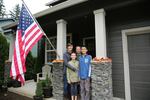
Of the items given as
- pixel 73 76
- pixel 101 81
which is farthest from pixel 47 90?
pixel 101 81

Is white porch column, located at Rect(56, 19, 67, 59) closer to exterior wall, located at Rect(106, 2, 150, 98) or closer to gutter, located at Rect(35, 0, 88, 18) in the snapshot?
gutter, located at Rect(35, 0, 88, 18)

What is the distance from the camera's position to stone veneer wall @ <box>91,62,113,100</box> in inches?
141

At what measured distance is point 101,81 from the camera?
3631 mm

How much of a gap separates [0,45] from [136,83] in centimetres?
673

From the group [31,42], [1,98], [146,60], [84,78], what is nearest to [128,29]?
[146,60]

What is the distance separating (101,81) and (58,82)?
151 centimetres

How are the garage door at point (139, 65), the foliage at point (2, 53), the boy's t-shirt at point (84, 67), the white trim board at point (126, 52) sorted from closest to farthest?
the boy's t-shirt at point (84, 67) → the garage door at point (139, 65) → the white trim board at point (126, 52) → the foliage at point (2, 53)

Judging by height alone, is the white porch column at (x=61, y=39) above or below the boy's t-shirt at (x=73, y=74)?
above

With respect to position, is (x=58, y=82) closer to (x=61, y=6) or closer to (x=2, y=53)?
(x=61, y=6)

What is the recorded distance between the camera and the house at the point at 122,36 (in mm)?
4007

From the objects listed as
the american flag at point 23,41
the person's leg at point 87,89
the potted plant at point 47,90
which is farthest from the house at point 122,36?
the potted plant at point 47,90

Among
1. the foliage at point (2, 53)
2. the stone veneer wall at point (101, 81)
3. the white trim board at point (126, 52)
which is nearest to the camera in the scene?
the stone veneer wall at point (101, 81)

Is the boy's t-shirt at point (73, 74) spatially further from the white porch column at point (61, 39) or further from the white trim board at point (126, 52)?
the white trim board at point (126, 52)

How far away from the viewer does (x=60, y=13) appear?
4926 mm
